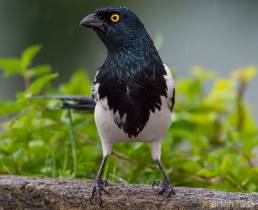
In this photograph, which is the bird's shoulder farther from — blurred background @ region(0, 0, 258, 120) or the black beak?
blurred background @ region(0, 0, 258, 120)

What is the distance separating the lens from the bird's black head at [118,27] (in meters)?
3.75

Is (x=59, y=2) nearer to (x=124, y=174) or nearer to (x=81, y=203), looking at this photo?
(x=124, y=174)

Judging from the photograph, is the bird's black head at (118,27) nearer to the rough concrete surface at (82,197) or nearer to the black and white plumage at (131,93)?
the black and white plumage at (131,93)

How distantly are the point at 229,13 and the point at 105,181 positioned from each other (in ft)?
31.7

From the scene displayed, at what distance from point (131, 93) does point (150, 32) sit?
24.5 feet

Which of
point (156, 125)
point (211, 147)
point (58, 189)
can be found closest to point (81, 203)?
point (58, 189)

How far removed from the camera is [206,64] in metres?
10.9

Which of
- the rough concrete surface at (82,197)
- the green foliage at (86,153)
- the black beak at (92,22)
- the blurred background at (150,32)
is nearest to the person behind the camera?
the rough concrete surface at (82,197)

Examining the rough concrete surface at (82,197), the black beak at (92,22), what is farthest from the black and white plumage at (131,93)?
the rough concrete surface at (82,197)

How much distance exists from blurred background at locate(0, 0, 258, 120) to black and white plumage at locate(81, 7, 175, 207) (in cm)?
528

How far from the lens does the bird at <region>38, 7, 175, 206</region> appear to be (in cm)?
361

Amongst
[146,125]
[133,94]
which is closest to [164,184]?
[146,125]

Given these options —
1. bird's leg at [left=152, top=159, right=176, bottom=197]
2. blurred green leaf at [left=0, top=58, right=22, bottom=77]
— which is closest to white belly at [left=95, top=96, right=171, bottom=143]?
bird's leg at [left=152, top=159, right=176, bottom=197]

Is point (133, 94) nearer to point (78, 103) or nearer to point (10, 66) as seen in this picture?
point (78, 103)
